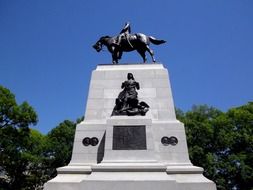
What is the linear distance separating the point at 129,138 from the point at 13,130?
1602cm

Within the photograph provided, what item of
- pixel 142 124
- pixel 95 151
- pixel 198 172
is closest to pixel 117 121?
pixel 142 124

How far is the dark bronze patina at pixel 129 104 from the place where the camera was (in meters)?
12.3

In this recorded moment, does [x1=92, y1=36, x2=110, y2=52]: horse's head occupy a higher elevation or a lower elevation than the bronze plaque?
higher

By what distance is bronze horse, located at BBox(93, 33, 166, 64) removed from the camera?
1561 centimetres

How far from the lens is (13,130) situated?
23406 millimetres

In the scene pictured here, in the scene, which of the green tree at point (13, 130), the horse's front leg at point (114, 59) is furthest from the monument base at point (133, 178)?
the green tree at point (13, 130)

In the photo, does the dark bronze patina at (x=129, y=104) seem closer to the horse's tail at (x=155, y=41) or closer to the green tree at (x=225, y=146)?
the horse's tail at (x=155, y=41)

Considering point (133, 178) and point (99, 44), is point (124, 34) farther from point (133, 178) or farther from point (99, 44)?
point (133, 178)

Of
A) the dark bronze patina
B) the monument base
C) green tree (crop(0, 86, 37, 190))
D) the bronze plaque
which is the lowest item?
the monument base

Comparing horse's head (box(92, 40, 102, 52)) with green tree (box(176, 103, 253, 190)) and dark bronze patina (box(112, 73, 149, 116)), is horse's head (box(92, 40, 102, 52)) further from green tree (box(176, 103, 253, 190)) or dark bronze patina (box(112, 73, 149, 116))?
green tree (box(176, 103, 253, 190))

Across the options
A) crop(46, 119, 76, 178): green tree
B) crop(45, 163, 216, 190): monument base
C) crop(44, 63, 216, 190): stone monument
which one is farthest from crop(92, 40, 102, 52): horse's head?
crop(46, 119, 76, 178): green tree

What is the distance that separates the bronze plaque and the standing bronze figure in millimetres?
5637

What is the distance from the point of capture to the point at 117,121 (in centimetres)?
1171

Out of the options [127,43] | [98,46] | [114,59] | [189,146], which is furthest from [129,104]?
[189,146]
